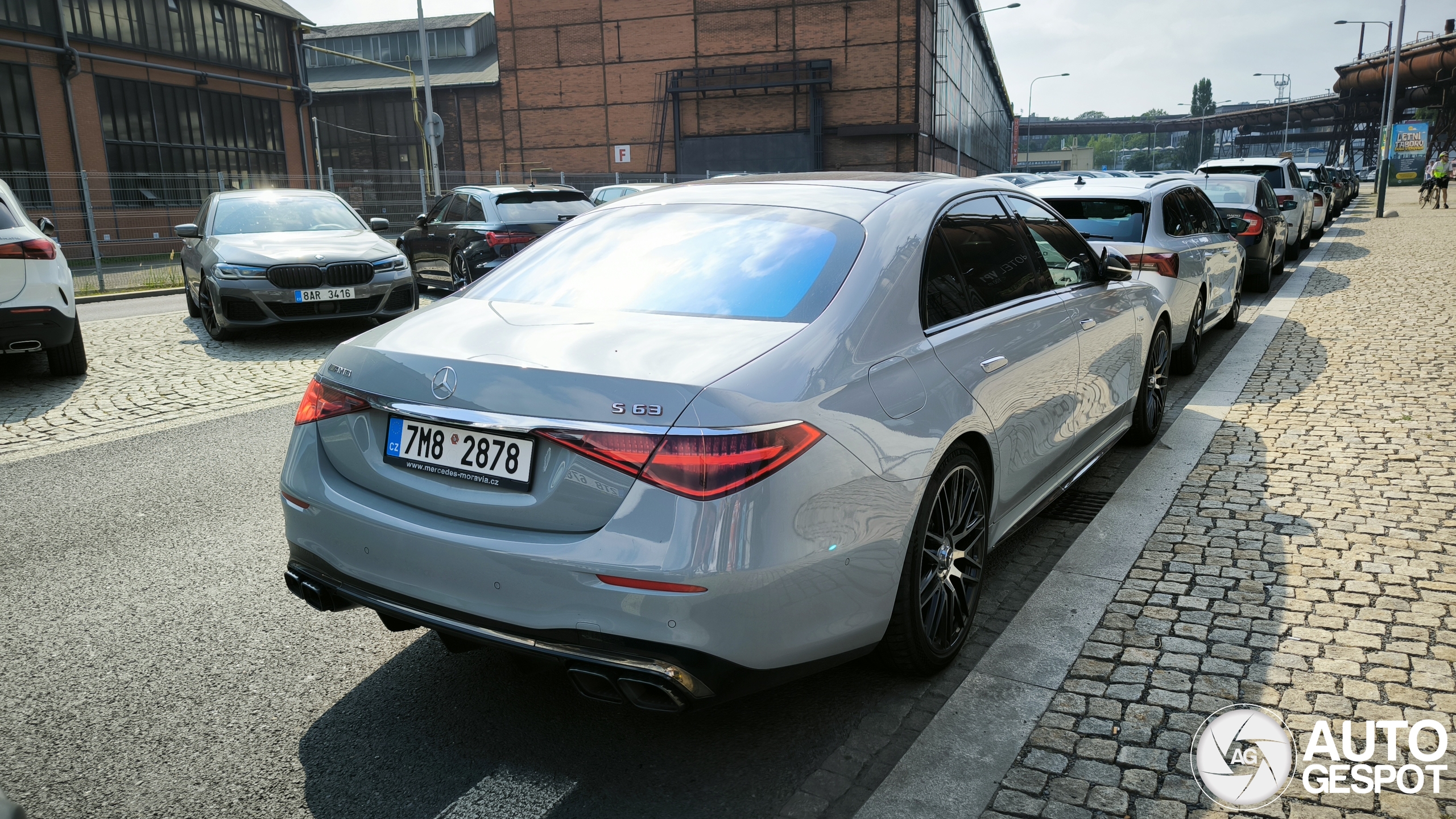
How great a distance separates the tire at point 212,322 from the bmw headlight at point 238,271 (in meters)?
0.40

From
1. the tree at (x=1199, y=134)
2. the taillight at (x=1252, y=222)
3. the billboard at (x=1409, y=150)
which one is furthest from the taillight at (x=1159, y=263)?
the tree at (x=1199, y=134)

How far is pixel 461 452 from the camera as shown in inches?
106

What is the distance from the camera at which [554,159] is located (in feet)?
154

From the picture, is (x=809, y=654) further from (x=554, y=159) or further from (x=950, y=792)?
(x=554, y=159)

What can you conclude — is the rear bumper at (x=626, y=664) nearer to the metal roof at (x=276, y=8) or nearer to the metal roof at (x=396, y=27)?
the metal roof at (x=276, y=8)

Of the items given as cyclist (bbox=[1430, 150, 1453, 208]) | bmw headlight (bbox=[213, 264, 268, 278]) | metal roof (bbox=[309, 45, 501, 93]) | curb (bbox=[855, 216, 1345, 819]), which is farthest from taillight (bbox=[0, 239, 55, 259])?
metal roof (bbox=[309, 45, 501, 93])

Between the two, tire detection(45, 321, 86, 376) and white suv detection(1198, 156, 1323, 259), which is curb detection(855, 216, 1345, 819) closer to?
tire detection(45, 321, 86, 376)

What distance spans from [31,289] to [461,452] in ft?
23.2

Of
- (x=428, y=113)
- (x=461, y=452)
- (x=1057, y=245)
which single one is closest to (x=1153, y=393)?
(x=1057, y=245)

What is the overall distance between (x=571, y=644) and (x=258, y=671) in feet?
5.03

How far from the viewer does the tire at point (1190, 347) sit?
8.16 metres

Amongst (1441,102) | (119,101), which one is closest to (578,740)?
(119,101)

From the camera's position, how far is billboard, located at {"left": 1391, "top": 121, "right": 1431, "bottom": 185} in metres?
61.3

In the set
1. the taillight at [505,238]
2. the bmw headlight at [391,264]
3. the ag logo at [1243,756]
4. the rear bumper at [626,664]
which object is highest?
the taillight at [505,238]
